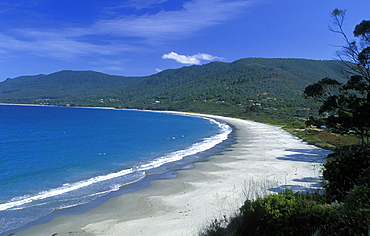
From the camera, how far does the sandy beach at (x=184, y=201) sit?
1098 centimetres

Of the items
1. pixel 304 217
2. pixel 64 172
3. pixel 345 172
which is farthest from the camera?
pixel 64 172

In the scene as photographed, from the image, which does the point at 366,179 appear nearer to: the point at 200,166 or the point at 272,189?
the point at 272,189

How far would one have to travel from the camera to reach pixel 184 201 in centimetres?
1430

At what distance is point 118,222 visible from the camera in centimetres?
1175

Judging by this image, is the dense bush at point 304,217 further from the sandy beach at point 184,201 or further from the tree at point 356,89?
Result: the tree at point 356,89

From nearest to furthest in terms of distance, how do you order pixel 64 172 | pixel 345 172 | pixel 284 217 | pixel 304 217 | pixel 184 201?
pixel 304 217
pixel 284 217
pixel 345 172
pixel 184 201
pixel 64 172

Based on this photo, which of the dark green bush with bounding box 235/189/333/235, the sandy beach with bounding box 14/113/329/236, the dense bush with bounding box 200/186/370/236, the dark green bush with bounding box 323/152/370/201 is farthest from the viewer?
the sandy beach with bounding box 14/113/329/236

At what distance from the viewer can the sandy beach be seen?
36.0 feet

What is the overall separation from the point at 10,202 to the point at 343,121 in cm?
2224

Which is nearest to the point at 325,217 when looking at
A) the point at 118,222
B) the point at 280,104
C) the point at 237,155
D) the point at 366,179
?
the point at 366,179

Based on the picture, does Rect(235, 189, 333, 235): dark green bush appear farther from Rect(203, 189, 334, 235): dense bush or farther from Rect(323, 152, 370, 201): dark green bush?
Rect(323, 152, 370, 201): dark green bush

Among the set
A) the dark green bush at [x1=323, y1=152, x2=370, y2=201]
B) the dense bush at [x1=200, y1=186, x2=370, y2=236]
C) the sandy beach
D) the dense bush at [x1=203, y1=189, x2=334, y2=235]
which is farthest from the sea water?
the dark green bush at [x1=323, y1=152, x2=370, y2=201]

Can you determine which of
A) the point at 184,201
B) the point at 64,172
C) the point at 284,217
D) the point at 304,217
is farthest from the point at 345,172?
the point at 64,172

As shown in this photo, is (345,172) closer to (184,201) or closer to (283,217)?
(283,217)
